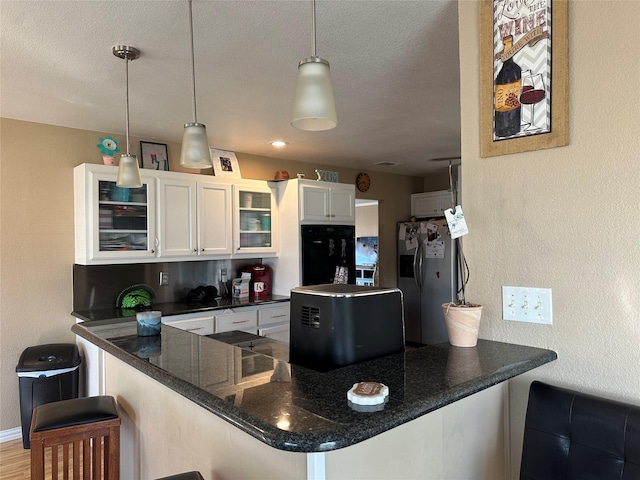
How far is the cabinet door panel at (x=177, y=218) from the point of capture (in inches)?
145

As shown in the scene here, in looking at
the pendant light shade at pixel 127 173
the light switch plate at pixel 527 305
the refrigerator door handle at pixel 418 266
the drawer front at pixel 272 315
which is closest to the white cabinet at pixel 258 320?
the drawer front at pixel 272 315

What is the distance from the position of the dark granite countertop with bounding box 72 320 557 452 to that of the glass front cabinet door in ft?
8.36

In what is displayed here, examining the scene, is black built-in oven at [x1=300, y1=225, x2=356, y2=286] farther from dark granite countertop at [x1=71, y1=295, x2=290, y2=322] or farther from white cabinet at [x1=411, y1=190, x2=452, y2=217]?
white cabinet at [x1=411, y1=190, x2=452, y2=217]

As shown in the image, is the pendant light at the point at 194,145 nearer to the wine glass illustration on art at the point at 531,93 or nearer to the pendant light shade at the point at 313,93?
the pendant light shade at the point at 313,93

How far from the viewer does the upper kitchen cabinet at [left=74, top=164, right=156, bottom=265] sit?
3324mm

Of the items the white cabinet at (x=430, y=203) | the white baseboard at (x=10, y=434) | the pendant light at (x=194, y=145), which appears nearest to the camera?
the pendant light at (x=194, y=145)

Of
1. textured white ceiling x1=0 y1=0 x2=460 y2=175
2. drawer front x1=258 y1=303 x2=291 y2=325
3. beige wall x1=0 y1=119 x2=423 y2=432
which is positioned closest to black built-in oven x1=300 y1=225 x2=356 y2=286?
drawer front x1=258 y1=303 x2=291 y2=325

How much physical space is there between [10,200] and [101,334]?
6.62 feet

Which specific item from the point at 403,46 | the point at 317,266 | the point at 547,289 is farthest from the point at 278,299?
the point at 547,289

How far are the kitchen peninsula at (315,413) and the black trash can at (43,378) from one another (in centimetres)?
157

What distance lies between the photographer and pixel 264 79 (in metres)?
2.54

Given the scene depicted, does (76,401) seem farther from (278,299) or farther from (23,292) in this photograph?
(278,299)

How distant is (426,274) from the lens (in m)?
5.46

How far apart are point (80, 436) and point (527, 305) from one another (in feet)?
5.84
